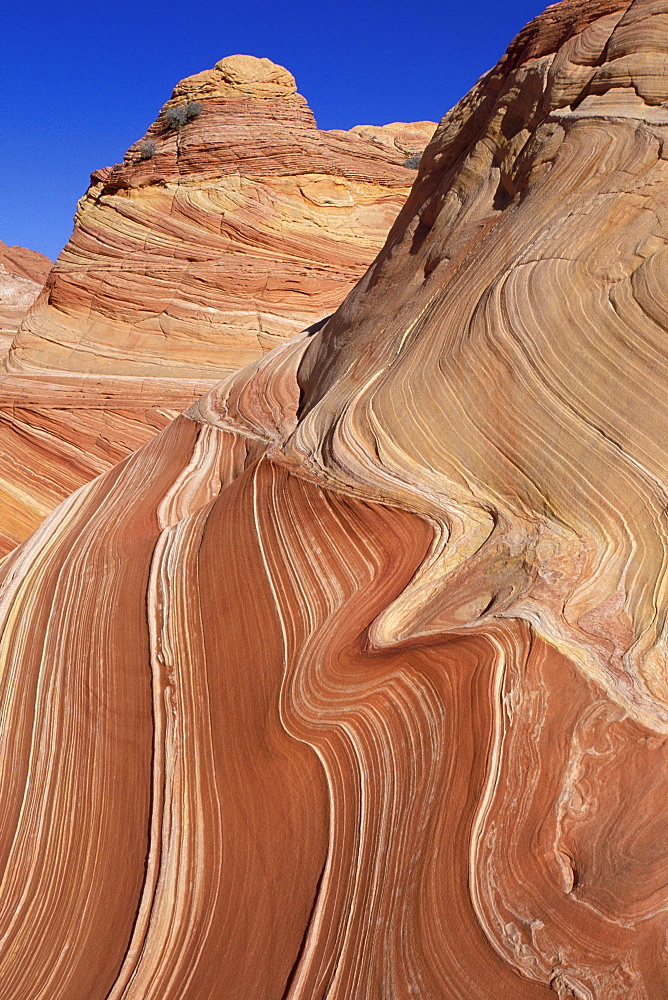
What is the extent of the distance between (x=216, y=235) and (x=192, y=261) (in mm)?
820

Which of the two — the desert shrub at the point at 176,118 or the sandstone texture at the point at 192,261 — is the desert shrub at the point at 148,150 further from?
the desert shrub at the point at 176,118

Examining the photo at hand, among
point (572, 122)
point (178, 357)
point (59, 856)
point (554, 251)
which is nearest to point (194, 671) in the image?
point (59, 856)

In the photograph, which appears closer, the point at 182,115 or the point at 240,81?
the point at 182,115

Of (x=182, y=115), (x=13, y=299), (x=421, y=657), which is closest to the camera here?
(x=421, y=657)

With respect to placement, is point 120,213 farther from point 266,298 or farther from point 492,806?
point 492,806

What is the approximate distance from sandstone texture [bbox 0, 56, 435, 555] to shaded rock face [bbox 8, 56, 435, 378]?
0.09 ft

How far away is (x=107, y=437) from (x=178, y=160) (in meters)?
6.83

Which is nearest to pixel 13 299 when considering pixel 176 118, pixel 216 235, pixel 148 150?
pixel 148 150

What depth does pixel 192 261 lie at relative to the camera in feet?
45.8

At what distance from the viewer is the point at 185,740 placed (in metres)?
3.84

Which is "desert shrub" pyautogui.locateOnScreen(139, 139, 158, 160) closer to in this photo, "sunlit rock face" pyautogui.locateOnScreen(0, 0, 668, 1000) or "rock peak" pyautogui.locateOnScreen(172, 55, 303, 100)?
"rock peak" pyautogui.locateOnScreen(172, 55, 303, 100)

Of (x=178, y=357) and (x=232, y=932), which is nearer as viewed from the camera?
(x=232, y=932)

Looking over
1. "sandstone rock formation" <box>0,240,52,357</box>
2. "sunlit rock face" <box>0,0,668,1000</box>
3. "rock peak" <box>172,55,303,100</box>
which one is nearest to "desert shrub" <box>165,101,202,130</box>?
"rock peak" <box>172,55,303,100</box>

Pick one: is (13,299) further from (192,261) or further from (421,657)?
(421,657)
